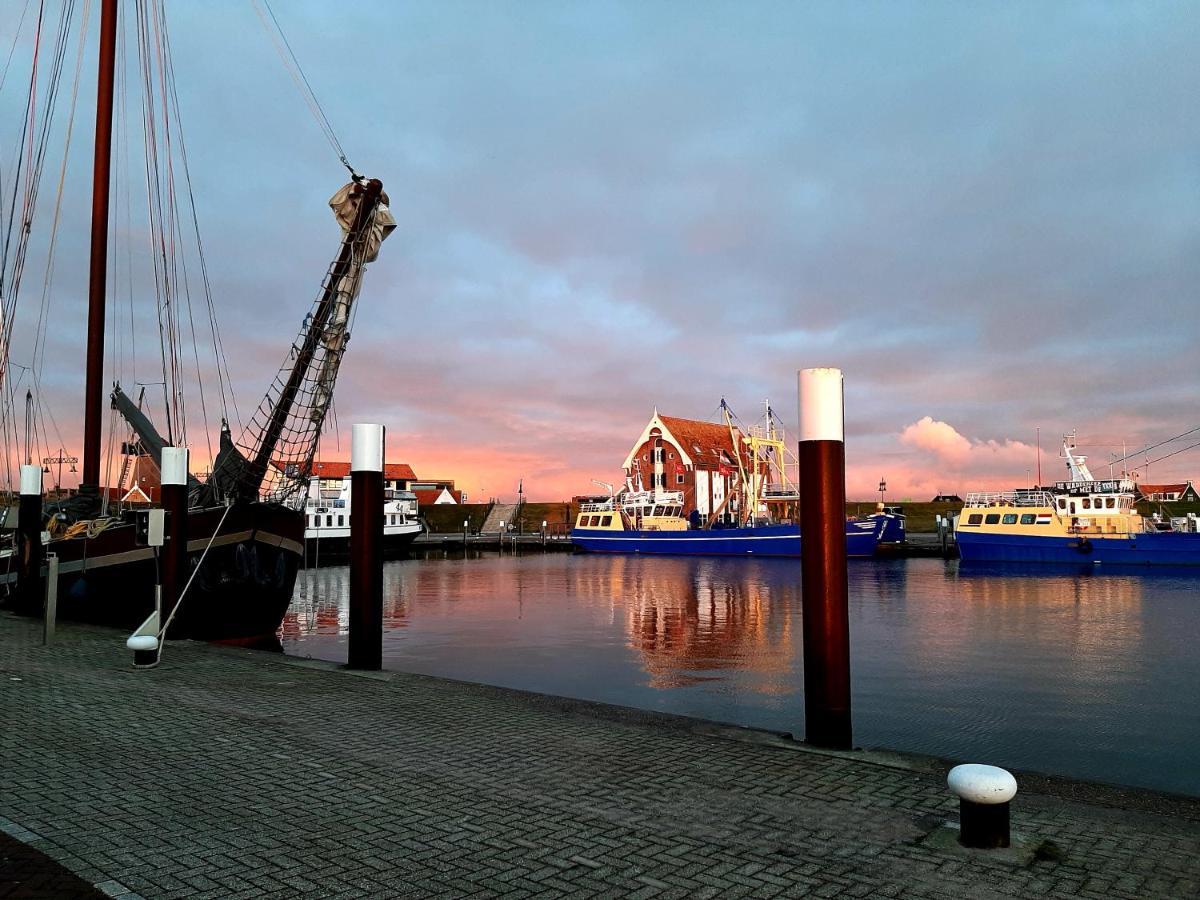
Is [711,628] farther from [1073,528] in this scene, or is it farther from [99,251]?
[1073,528]

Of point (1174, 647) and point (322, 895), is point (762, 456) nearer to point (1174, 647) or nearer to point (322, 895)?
point (1174, 647)

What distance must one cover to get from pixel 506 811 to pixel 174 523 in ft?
34.8

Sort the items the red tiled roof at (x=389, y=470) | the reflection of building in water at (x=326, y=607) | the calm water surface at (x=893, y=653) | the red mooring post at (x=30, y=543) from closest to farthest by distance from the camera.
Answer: the calm water surface at (x=893, y=653) < the red mooring post at (x=30, y=543) < the reflection of building in water at (x=326, y=607) < the red tiled roof at (x=389, y=470)

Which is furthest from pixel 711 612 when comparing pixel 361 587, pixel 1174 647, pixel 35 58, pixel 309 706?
pixel 35 58

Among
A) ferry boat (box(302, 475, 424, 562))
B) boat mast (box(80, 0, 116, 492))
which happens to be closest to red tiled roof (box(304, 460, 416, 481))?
ferry boat (box(302, 475, 424, 562))

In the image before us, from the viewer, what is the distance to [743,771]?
255 inches

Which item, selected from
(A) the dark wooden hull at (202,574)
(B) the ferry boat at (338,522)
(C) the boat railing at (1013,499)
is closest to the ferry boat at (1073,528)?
(C) the boat railing at (1013,499)

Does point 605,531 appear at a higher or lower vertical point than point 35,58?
lower

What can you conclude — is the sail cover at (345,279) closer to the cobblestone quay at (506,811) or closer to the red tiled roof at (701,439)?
the cobblestone quay at (506,811)

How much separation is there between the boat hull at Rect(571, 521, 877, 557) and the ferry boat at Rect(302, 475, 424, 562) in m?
16.2

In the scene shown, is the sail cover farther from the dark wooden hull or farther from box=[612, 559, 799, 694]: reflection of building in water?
box=[612, 559, 799, 694]: reflection of building in water

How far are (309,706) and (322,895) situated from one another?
16.4 feet

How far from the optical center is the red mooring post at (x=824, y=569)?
24.6 feet

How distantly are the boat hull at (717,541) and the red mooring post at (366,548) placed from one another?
167ft
